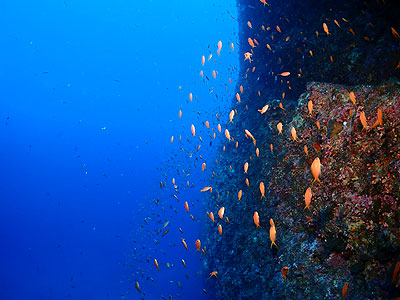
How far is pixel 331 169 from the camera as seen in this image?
12.9ft

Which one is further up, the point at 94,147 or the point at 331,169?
the point at 94,147

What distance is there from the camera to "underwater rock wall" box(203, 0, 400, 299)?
322 cm

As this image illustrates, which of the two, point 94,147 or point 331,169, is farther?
point 94,147

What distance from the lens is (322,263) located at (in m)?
3.73

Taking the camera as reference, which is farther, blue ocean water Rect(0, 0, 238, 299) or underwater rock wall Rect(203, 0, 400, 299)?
blue ocean water Rect(0, 0, 238, 299)

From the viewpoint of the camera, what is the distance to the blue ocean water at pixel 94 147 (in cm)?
3559

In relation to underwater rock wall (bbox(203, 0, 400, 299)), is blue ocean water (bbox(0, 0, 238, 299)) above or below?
above

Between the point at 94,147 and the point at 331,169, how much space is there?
122 metres

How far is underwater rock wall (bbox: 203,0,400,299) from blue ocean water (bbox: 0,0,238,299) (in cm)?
756

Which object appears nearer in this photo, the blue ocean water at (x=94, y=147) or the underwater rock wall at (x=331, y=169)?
the underwater rock wall at (x=331, y=169)

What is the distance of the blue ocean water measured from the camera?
35594mm

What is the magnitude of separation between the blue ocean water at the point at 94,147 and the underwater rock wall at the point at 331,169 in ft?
24.8

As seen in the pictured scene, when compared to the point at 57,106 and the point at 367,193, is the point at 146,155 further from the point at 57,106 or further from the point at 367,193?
the point at 367,193

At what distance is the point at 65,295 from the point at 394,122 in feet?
143
